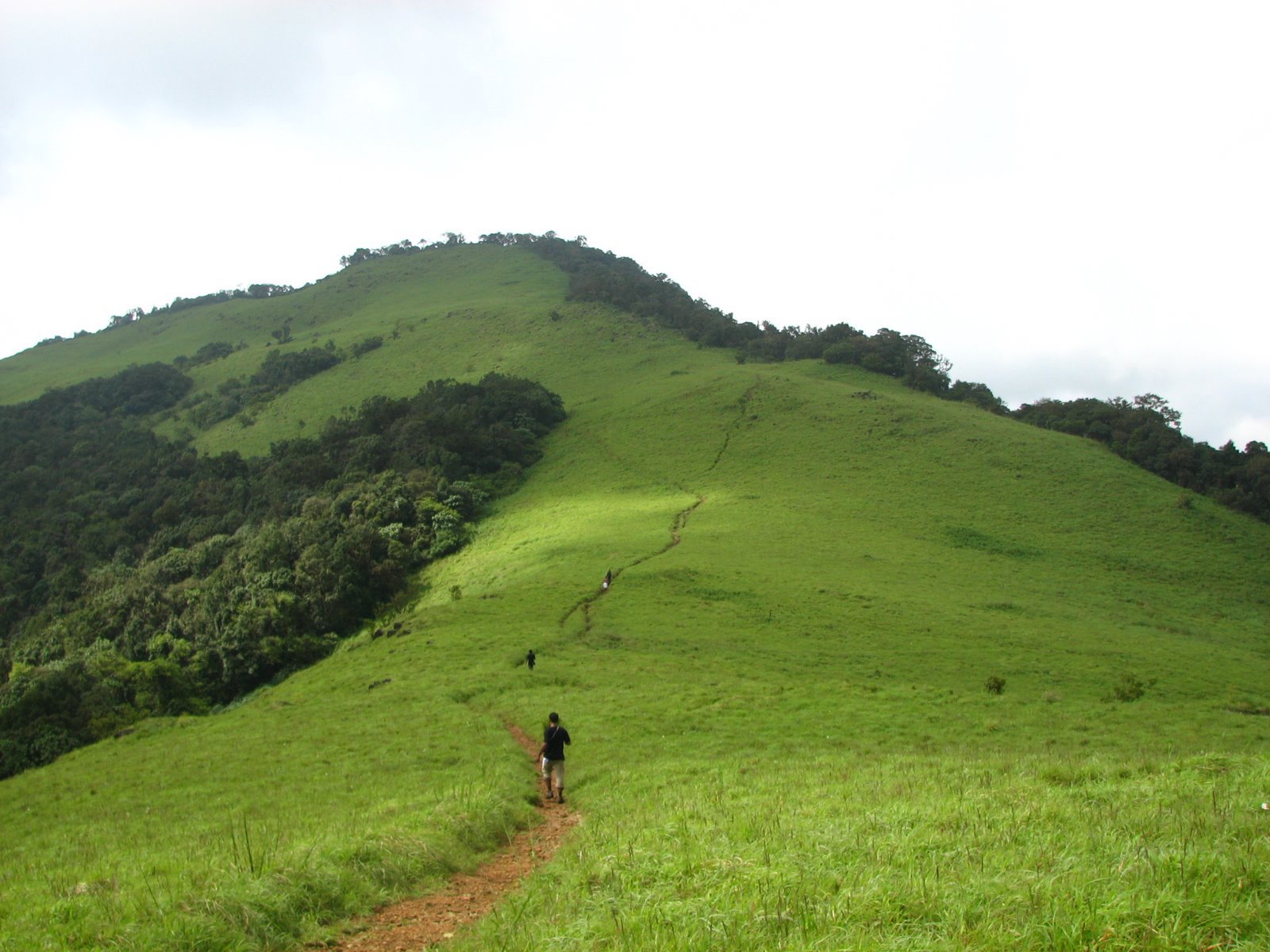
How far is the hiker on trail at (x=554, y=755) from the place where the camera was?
15977 millimetres

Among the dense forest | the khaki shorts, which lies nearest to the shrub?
the khaki shorts

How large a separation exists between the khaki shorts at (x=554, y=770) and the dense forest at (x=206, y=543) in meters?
26.3

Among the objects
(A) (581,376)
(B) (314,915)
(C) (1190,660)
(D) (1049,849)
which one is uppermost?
(A) (581,376)

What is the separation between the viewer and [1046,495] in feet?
186

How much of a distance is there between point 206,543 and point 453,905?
6143cm

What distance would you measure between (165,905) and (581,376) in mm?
91154

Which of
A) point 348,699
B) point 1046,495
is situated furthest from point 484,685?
point 1046,495

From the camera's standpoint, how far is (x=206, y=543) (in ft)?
206

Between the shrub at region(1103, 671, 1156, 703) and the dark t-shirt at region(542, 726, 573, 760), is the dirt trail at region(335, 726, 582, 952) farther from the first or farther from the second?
the shrub at region(1103, 671, 1156, 703)

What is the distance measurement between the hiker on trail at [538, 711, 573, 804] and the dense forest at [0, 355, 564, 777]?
26.4 m

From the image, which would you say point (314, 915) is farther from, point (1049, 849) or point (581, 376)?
point (581, 376)

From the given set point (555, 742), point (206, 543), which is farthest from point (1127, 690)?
point (206, 543)

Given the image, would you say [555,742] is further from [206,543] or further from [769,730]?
[206,543]

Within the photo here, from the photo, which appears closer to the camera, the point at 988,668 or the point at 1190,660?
the point at 988,668
